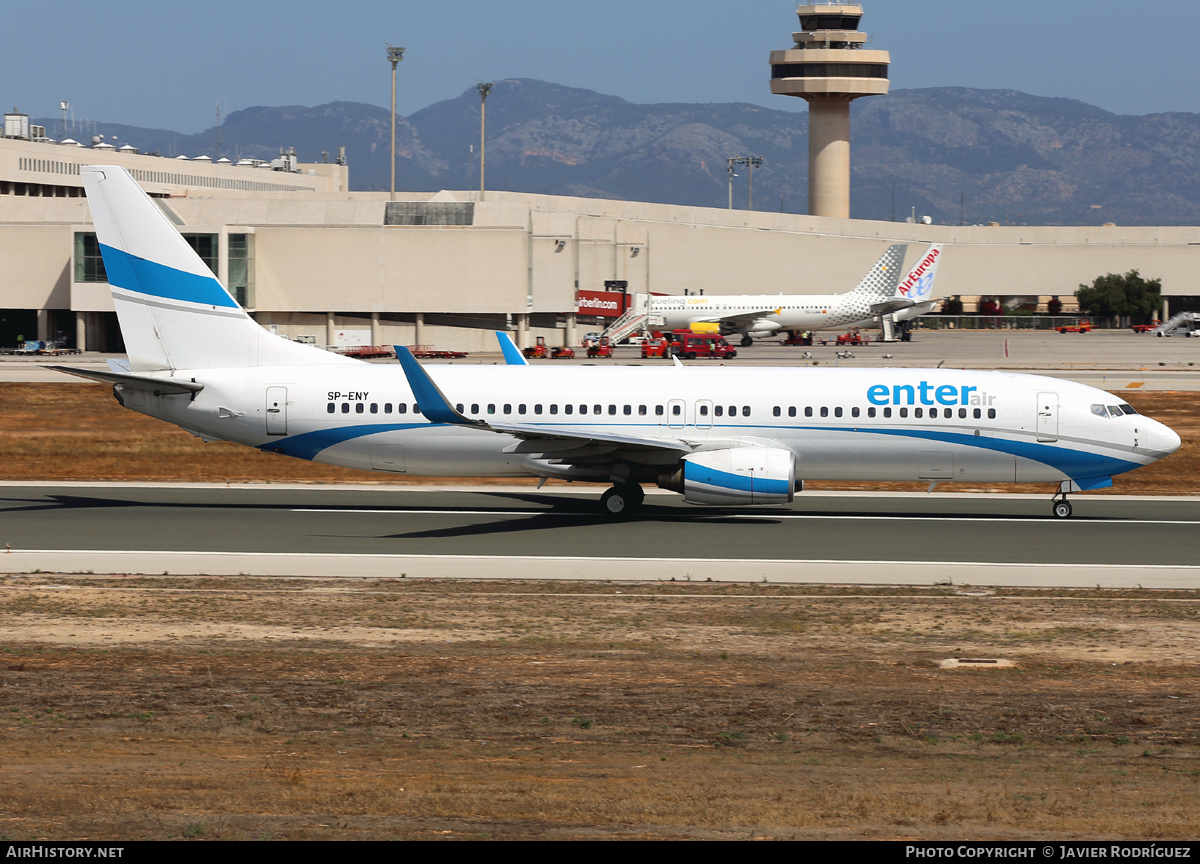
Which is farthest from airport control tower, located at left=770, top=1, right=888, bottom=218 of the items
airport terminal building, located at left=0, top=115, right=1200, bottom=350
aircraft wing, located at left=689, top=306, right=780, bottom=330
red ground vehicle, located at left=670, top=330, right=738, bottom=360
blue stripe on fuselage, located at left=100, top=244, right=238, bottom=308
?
blue stripe on fuselage, located at left=100, top=244, right=238, bottom=308

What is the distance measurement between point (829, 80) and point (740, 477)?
15980 cm

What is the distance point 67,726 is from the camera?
1512cm

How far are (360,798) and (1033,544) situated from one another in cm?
2094

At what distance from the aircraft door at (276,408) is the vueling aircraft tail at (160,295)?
43.4 inches

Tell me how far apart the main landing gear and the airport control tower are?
149 metres

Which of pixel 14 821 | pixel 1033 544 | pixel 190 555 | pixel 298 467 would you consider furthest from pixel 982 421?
pixel 14 821

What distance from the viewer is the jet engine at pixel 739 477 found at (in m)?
30.8

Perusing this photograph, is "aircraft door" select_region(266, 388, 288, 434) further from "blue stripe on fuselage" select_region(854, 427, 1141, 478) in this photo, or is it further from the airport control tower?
the airport control tower

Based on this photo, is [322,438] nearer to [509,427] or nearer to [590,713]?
[509,427]

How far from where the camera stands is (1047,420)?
32.3 metres

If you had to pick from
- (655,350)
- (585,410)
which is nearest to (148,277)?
(585,410)

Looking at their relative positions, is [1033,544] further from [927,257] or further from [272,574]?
[927,257]

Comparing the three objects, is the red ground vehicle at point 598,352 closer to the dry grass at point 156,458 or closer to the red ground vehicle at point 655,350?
the red ground vehicle at point 655,350

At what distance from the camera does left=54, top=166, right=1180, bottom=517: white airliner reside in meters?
32.2
